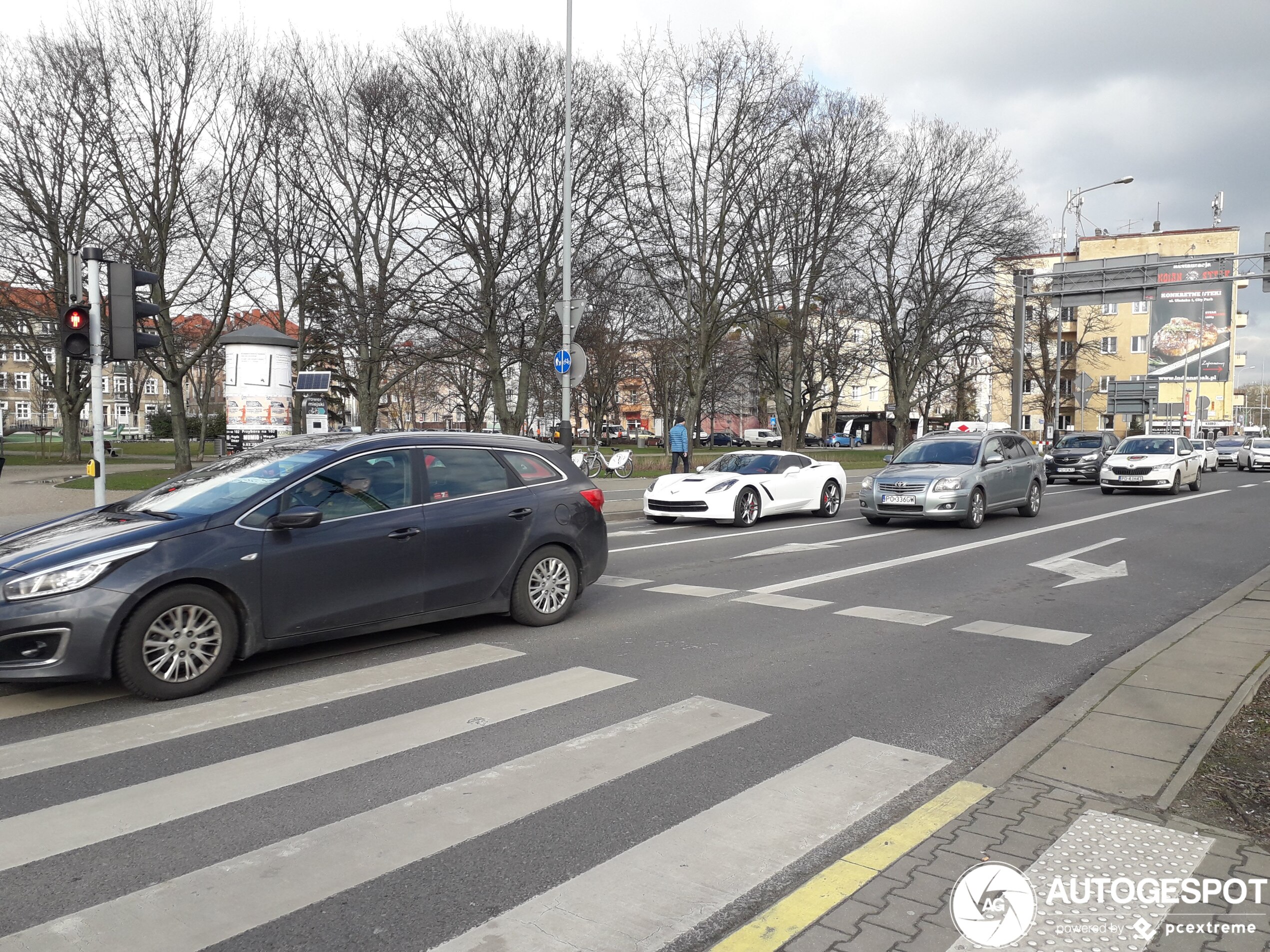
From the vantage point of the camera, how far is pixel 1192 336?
44.8 m

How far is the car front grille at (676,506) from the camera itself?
16016 millimetres

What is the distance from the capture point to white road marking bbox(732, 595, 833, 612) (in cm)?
871

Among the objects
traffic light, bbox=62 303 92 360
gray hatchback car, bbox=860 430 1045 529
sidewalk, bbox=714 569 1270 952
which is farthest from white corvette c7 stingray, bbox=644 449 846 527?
sidewalk, bbox=714 569 1270 952

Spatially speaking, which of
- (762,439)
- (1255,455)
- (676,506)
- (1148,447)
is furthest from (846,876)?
(762,439)

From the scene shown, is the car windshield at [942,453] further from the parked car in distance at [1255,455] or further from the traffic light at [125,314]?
the parked car in distance at [1255,455]

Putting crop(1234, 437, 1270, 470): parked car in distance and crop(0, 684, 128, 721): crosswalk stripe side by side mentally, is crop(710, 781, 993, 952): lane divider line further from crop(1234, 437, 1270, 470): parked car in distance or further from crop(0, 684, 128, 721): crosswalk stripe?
crop(1234, 437, 1270, 470): parked car in distance

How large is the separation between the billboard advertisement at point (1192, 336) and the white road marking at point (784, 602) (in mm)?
31452

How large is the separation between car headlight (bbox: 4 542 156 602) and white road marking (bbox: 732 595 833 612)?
17.7 feet

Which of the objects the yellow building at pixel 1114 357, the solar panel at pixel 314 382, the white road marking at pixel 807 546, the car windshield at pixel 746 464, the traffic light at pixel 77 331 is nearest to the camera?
the traffic light at pixel 77 331

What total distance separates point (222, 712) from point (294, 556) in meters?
1.07


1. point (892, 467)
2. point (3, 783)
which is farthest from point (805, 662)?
point (892, 467)

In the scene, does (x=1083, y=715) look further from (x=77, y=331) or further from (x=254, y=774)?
(x=77, y=331)

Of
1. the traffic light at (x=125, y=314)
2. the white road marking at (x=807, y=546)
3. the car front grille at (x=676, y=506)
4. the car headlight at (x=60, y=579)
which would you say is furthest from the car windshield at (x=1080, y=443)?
the car headlight at (x=60, y=579)

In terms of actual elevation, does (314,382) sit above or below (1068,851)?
above
